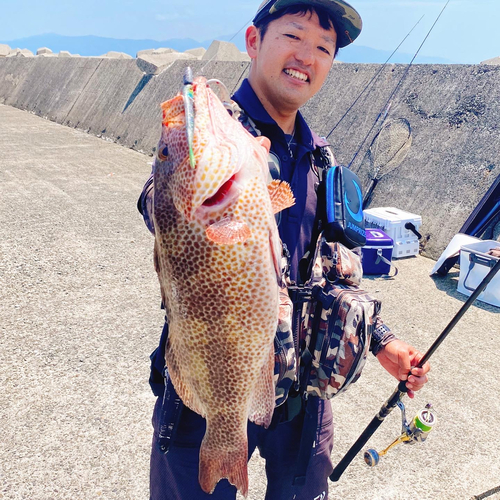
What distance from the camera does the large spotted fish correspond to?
4.67 ft

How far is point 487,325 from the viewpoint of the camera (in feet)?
16.3

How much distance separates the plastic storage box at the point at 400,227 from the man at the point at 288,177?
4442 mm

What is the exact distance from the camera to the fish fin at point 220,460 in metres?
1.67

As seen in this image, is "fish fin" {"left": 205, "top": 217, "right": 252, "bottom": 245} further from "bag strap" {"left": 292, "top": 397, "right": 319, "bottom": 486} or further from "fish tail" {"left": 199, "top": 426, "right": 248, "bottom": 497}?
"bag strap" {"left": 292, "top": 397, "right": 319, "bottom": 486}

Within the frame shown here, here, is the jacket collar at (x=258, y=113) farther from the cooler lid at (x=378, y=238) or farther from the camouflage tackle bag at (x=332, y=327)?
the cooler lid at (x=378, y=238)

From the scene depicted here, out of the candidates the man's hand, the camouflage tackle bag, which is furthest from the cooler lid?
the camouflage tackle bag

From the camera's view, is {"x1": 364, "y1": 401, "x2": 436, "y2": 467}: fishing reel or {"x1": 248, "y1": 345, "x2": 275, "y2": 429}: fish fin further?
{"x1": 364, "y1": 401, "x2": 436, "y2": 467}: fishing reel

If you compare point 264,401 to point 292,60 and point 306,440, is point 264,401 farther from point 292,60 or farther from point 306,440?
point 292,60

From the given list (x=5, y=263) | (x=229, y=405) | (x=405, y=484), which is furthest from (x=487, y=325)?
(x=5, y=263)

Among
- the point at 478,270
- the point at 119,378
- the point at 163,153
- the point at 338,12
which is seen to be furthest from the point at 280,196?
the point at 478,270

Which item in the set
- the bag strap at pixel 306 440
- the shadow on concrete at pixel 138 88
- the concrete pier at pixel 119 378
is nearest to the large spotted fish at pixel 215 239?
the bag strap at pixel 306 440

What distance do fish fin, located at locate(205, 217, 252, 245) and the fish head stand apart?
0.04 meters

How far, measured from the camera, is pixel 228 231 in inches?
55.3

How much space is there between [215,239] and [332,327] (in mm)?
908
